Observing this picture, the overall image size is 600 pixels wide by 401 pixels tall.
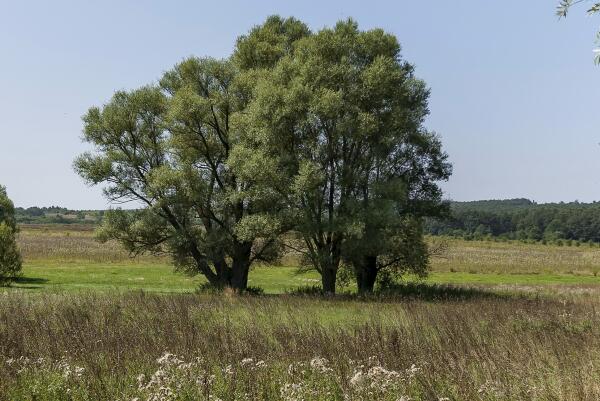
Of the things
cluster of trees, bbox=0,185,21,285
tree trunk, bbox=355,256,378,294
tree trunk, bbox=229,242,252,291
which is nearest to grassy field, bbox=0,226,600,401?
tree trunk, bbox=355,256,378,294

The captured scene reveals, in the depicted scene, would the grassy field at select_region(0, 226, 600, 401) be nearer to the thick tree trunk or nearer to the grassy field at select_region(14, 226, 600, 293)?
the thick tree trunk

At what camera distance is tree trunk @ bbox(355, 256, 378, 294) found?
37.0 metres

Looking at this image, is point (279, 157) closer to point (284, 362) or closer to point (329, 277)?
point (329, 277)

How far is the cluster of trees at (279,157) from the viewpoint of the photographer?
1293 inches

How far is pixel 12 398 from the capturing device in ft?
27.3

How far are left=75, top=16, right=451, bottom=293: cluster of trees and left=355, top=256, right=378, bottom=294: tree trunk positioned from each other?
7cm

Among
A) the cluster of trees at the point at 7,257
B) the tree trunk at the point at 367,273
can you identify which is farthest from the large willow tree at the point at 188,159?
the cluster of trees at the point at 7,257

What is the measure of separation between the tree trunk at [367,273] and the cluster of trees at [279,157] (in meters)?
0.07

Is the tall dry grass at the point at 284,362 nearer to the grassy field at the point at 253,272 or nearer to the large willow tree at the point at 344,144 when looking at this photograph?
the large willow tree at the point at 344,144

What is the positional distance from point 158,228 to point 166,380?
3128 centimetres

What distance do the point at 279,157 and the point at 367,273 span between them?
1052 centimetres

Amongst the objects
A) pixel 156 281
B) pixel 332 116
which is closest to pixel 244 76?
pixel 332 116

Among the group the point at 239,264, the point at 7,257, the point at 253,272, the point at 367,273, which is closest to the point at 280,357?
the point at 367,273

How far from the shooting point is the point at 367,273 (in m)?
37.4
